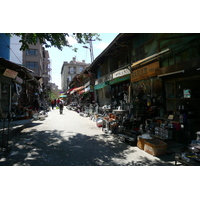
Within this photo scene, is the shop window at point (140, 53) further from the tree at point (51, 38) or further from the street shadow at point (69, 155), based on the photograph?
the street shadow at point (69, 155)

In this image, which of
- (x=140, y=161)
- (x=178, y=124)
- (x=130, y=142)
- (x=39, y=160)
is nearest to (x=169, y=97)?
(x=178, y=124)

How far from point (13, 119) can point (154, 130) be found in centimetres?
1027

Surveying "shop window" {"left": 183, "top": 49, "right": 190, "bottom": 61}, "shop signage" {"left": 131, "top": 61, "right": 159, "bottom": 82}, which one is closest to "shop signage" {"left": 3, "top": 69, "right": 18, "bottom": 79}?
"shop signage" {"left": 131, "top": 61, "right": 159, "bottom": 82}

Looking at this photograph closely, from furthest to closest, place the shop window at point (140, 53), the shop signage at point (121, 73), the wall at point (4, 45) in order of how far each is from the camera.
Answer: the wall at point (4, 45) → the shop signage at point (121, 73) → the shop window at point (140, 53)

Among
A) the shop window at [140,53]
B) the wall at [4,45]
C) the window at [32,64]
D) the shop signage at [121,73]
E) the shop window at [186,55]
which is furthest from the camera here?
the window at [32,64]

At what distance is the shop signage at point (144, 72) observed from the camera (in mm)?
8145

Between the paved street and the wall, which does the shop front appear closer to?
the paved street

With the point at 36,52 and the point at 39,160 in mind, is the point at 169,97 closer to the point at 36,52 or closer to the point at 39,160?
the point at 39,160

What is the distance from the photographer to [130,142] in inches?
263

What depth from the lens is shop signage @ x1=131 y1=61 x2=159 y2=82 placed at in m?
8.15

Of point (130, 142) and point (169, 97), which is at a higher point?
point (169, 97)

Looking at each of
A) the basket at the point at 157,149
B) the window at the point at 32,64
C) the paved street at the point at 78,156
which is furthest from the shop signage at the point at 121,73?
the window at the point at 32,64

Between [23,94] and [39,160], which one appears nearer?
[39,160]

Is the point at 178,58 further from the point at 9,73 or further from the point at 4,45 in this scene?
the point at 4,45
